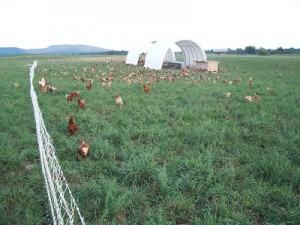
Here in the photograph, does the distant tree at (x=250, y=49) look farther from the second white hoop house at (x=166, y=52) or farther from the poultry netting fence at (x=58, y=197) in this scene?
the poultry netting fence at (x=58, y=197)

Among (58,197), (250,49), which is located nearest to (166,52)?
(58,197)

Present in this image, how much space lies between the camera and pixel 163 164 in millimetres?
4594

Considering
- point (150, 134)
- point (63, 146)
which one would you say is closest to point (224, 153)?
point (150, 134)

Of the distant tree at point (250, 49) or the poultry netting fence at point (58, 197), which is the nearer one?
the poultry netting fence at point (58, 197)

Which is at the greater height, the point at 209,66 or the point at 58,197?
the point at 209,66

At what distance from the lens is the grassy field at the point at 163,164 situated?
3.41 m

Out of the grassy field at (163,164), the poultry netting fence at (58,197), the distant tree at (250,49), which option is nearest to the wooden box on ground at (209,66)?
the grassy field at (163,164)

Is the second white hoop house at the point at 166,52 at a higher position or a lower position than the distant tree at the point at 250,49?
lower

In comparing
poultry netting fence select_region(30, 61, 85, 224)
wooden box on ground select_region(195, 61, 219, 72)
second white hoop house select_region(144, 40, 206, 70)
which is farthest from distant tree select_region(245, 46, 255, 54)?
poultry netting fence select_region(30, 61, 85, 224)

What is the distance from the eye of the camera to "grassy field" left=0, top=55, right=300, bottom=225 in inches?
134

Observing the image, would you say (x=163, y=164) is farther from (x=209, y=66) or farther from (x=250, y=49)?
(x=250, y=49)

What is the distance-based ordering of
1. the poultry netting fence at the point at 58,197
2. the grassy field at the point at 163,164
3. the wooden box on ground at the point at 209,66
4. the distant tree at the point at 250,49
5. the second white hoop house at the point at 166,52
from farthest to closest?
1. the distant tree at the point at 250,49
2. the second white hoop house at the point at 166,52
3. the wooden box on ground at the point at 209,66
4. the grassy field at the point at 163,164
5. the poultry netting fence at the point at 58,197

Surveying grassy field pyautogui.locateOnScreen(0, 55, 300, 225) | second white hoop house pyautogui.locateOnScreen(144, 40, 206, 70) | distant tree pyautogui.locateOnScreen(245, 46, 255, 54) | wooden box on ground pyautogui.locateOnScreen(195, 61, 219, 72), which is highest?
distant tree pyautogui.locateOnScreen(245, 46, 255, 54)

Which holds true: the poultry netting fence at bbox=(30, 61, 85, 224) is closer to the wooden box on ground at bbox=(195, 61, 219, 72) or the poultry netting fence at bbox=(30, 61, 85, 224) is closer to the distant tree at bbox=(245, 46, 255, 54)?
the wooden box on ground at bbox=(195, 61, 219, 72)
